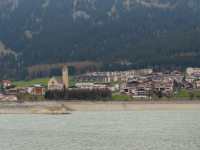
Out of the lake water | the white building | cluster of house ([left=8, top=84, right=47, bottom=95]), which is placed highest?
the white building

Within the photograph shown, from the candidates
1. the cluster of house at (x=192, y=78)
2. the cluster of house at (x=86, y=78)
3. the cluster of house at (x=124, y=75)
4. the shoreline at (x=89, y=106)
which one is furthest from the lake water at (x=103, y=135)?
the cluster of house at (x=86, y=78)

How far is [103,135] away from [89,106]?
123 feet

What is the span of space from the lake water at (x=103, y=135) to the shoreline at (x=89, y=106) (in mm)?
20563

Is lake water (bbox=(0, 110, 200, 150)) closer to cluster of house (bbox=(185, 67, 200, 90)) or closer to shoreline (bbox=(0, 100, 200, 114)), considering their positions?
shoreline (bbox=(0, 100, 200, 114))

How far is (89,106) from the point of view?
A: 80438 mm

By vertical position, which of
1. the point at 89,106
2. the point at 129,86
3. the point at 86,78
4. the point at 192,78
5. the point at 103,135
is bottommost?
the point at 103,135

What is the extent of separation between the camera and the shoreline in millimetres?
76438

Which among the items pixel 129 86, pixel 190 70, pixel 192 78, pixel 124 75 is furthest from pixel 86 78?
pixel 190 70

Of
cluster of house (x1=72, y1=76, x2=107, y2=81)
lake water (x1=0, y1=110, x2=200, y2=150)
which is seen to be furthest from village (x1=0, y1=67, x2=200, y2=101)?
lake water (x1=0, y1=110, x2=200, y2=150)

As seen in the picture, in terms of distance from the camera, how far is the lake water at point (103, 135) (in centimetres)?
3663

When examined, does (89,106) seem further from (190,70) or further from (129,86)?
(190,70)

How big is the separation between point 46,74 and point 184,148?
147 metres

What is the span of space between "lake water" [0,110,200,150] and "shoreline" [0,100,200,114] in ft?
67.5

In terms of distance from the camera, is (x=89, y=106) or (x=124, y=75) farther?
(x=124, y=75)
